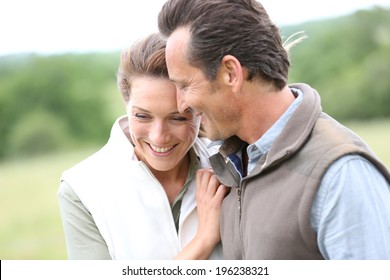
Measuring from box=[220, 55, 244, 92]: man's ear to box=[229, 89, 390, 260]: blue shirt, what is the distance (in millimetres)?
458

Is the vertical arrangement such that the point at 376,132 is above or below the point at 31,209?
below

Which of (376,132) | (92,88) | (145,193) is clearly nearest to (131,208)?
(145,193)

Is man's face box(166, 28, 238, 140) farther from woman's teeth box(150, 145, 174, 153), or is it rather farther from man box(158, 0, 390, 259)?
woman's teeth box(150, 145, 174, 153)

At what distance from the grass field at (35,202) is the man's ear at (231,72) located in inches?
442

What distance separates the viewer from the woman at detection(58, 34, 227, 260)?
2.41m

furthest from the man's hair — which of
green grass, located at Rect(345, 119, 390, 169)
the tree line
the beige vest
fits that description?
the tree line

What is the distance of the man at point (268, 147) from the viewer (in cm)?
184

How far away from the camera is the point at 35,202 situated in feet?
60.2

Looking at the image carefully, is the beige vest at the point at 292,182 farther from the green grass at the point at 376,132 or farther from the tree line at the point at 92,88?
the tree line at the point at 92,88

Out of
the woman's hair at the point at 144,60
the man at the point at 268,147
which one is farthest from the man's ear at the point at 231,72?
the woman's hair at the point at 144,60

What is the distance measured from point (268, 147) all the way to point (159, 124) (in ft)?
1.67

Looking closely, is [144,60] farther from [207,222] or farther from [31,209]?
[31,209]

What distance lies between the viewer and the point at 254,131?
86.0 inches

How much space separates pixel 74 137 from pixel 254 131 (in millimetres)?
25011
